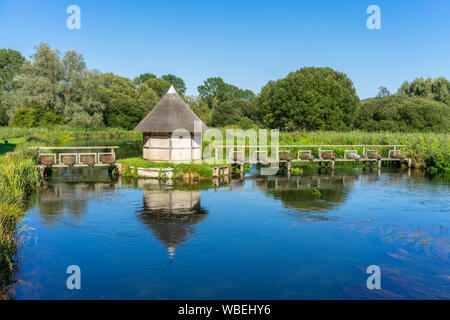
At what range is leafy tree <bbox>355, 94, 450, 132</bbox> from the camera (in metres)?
57.6

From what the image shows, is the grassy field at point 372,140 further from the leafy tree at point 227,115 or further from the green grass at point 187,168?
the leafy tree at point 227,115

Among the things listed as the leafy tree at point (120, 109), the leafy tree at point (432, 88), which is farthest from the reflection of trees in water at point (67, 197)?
the leafy tree at point (432, 88)

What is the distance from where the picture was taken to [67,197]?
18969mm

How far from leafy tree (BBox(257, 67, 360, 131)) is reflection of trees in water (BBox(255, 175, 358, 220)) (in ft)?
104

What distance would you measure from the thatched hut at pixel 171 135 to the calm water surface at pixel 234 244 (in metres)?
4.45

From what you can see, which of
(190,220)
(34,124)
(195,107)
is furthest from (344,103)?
(190,220)

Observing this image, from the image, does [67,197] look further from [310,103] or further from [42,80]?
[42,80]

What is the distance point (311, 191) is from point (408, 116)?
1736 inches

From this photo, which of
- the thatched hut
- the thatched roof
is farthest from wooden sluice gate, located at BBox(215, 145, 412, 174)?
the thatched roof

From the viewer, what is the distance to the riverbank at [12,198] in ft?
32.1

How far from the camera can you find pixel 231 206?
58.2ft

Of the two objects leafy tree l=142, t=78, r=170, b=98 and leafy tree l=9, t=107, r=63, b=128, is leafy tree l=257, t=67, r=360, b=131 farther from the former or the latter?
leafy tree l=142, t=78, r=170, b=98

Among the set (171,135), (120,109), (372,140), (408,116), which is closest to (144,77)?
(120,109)
